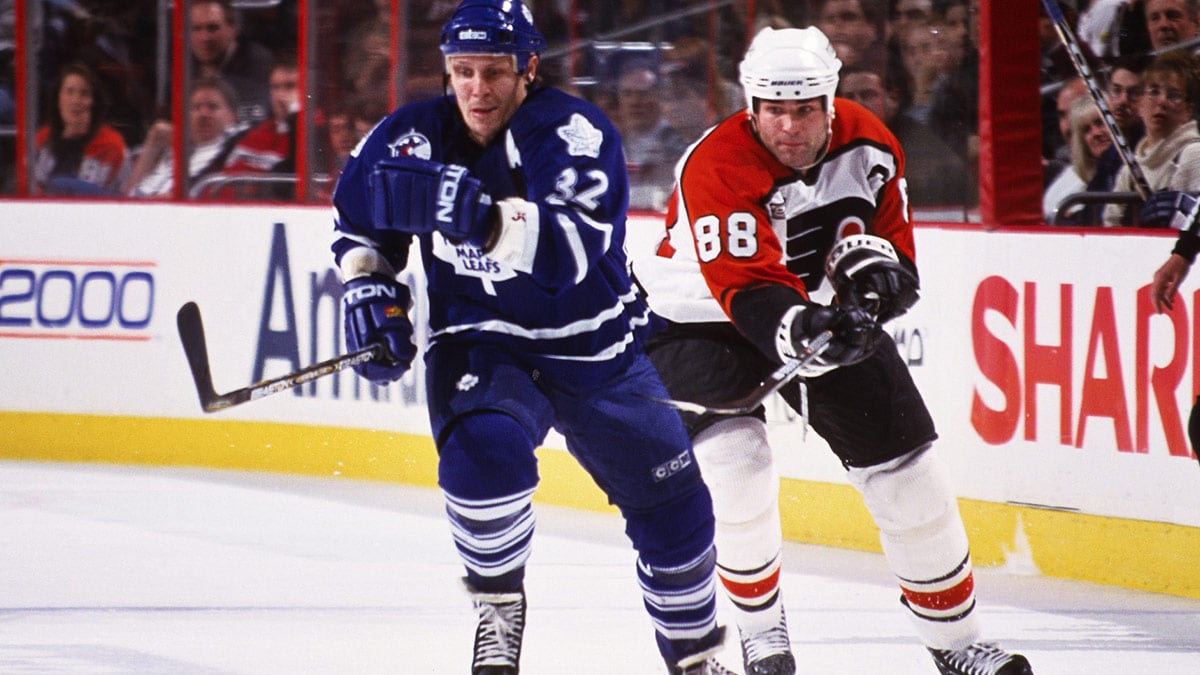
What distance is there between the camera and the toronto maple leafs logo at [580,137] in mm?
2883

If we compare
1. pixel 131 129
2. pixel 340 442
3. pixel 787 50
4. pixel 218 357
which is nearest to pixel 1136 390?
pixel 787 50

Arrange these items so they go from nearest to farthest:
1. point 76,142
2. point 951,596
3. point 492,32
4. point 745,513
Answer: point 492,32 < point 951,596 < point 745,513 < point 76,142

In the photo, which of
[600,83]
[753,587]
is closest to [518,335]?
[753,587]

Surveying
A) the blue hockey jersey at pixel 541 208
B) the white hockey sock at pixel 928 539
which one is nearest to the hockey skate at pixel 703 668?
the white hockey sock at pixel 928 539

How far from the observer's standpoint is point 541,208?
2.82 meters

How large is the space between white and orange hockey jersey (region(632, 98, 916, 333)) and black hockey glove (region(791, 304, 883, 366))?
0.32ft

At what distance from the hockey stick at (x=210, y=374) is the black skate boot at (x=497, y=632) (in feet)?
1.45

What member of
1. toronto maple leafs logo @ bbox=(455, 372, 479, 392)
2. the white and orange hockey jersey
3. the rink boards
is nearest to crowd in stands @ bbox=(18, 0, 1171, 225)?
the rink boards

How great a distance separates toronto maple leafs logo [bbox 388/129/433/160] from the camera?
294 cm

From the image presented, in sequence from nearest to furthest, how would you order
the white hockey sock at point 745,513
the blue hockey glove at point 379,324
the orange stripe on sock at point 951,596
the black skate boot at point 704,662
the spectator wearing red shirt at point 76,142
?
1. the blue hockey glove at point 379,324
2. the black skate boot at point 704,662
3. the orange stripe on sock at point 951,596
4. the white hockey sock at point 745,513
5. the spectator wearing red shirt at point 76,142

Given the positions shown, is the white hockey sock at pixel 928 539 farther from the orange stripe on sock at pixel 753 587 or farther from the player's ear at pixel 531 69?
the player's ear at pixel 531 69

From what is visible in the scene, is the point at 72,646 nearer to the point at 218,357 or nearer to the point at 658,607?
the point at 658,607

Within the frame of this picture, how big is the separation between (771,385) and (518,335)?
0.46 metres

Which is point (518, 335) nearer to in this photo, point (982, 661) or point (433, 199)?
point (433, 199)
